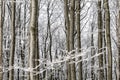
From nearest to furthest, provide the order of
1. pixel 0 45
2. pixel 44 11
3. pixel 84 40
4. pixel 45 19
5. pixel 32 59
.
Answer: pixel 32 59 → pixel 0 45 → pixel 44 11 → pixel 45 19 → pixel 84 40

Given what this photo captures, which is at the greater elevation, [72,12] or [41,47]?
[72,12]

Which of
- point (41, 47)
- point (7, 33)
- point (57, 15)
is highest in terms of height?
point (57, 15)

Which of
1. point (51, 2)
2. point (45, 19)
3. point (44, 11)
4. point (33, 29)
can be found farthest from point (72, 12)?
point (45, 19)

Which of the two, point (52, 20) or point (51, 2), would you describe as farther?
point (52, 20)

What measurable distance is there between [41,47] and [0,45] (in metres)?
23.7

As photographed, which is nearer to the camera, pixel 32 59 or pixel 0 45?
pixel 32 59

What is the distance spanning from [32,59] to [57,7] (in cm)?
2037

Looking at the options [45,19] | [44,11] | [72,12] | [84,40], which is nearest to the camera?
[72,12]

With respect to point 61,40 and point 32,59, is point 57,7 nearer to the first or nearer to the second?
point 61,40

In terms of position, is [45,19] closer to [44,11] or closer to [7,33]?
[44,11]

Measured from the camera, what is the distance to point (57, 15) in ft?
89.5

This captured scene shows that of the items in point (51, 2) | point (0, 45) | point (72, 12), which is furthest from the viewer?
point (51, 2)

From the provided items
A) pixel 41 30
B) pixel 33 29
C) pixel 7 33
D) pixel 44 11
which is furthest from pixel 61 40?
pixel 33 29

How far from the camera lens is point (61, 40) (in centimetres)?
3506
